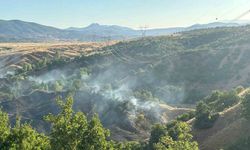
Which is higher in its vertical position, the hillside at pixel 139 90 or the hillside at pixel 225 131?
the hillside at pixel 225 131

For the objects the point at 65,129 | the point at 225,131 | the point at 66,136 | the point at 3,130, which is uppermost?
the point at 65,129

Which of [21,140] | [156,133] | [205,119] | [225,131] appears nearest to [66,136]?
[21,140]

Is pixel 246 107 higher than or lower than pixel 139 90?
higher

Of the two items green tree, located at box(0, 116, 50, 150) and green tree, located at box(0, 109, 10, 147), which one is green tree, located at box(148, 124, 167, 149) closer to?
green tree, located at box(0, 116, 50, 150)

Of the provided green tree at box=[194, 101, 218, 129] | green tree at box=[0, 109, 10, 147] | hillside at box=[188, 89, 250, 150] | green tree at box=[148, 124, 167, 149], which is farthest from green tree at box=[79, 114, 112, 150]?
green tree at box=[194, 101, 218, 129]

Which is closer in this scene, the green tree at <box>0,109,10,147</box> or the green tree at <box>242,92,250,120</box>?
the green tree at <box>0,109,10,147</box>

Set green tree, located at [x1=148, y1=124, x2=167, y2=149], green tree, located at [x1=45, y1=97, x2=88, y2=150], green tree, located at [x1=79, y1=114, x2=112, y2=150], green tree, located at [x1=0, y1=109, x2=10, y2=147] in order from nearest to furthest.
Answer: green tree, located at [x1=45, y1=97, x2=88, y2=150]
green tree, located at [x1=79, y1=114, x2=112, y2=150]
green tree, located at [x1=0, y1=109, x2=10, y2=147]
green tree, located at [x1=148, y1=124, x2=167, y2=149]

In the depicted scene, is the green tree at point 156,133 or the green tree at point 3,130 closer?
the green tree at point 3,130

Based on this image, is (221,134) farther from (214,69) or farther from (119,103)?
(214,69)

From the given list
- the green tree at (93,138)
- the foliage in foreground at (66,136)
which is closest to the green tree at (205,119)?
the foliage in foreground at (66,136)

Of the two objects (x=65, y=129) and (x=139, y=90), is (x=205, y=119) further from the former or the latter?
(x=139, y=90)

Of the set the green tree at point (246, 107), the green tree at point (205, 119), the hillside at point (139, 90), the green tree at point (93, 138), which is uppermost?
the green tree at point (93, 138)

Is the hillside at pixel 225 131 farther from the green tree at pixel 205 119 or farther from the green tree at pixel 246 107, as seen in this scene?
the green tree at pixel 246 107
